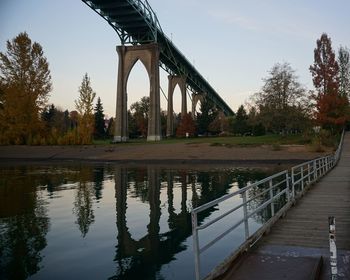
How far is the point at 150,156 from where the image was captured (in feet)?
163

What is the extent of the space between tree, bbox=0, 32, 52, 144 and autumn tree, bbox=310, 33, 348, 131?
4177 centimetres

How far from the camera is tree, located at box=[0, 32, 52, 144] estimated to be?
6266cm

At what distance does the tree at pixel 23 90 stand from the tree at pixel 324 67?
1639 inches

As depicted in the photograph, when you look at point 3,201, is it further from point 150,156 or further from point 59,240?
point 150,156

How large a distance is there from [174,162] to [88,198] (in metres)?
26.7

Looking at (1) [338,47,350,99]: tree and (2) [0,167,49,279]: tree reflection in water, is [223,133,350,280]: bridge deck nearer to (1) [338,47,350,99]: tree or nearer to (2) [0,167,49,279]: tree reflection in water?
(2) [0,167,49,279]: tree reflection in water

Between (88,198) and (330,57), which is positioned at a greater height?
(330,57)

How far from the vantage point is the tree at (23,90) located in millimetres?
62656

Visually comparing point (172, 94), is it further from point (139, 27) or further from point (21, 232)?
point (21, 232)

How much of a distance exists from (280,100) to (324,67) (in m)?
7.73

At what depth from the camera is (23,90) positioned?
62875 millimetres

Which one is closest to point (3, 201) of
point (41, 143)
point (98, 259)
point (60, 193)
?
point (60, 193)

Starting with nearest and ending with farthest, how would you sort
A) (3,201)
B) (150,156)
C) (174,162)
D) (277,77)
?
(3,201)
(174,162)
(150,156)
(277,77)

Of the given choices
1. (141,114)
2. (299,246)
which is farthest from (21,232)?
(141,114)
